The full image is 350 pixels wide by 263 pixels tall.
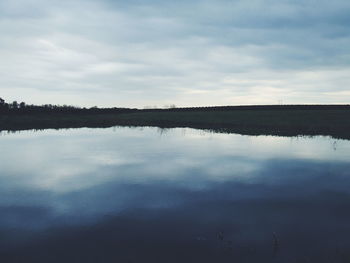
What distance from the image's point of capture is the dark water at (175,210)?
8.49 metres

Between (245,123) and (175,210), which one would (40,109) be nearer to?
(245,123)

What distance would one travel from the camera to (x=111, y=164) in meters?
20.9

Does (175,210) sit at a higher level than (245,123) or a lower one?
lower

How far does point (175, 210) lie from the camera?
1173cm

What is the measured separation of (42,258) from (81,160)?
1470 centimetres

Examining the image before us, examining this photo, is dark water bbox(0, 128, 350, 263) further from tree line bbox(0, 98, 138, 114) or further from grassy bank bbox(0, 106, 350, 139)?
tree line bbox(0, 98, 138, 114)

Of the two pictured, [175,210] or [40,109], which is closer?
[175,210]

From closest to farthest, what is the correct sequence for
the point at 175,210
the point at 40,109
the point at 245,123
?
the point at 175,210 < the point at 245,123 < the point at 40,109

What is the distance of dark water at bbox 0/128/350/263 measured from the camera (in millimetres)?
8492

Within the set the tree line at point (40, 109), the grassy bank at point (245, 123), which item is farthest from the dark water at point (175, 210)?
the tree line at point (40, 109)

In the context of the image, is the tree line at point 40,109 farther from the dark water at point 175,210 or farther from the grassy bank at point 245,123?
the dark water at point 175,210

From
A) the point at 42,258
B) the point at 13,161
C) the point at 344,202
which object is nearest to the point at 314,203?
the point at 344,202

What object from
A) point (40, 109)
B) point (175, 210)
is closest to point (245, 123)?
point (175, 210)

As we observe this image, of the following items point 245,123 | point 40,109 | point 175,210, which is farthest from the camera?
point 40,109
